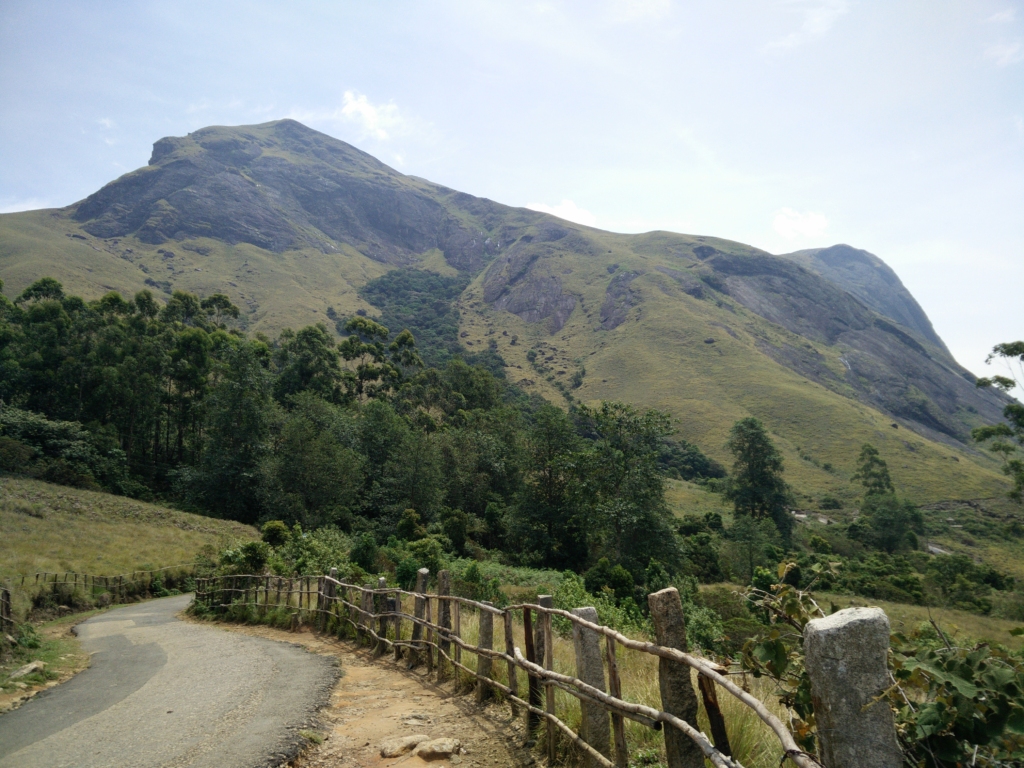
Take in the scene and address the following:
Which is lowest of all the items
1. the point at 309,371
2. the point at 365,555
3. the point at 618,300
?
the point at 365,555

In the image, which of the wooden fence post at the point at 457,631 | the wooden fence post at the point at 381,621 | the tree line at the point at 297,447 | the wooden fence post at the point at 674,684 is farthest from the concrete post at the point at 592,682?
the tree line at the point at 297,447

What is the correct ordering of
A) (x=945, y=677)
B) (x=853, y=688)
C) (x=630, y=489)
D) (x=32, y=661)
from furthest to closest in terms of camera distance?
(x=630, y=489) → (x=32, y=661) → (x=853, y=688) → (x=945, y=677)

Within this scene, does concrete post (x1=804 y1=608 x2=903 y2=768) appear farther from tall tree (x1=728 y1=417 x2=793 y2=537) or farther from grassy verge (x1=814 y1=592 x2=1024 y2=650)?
tall tree (x1=728 y1=417 x2=793 y2=537)

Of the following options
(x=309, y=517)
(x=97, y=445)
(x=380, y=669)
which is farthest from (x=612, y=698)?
(x=97, y=445)

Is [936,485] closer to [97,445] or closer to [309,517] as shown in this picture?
[309,517]

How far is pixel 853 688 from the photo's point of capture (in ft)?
8.22

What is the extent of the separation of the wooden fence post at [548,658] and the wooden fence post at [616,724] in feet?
2.86

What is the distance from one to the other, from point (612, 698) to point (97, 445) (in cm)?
5138

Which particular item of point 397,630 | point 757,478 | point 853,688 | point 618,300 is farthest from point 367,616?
point 618,300

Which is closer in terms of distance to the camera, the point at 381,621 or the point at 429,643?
the point at 429,643

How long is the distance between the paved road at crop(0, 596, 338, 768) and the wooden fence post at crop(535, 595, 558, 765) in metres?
2.74

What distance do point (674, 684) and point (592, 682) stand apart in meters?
1.31

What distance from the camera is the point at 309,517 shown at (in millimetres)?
40250

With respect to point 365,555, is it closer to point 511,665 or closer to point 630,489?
point 630,489
